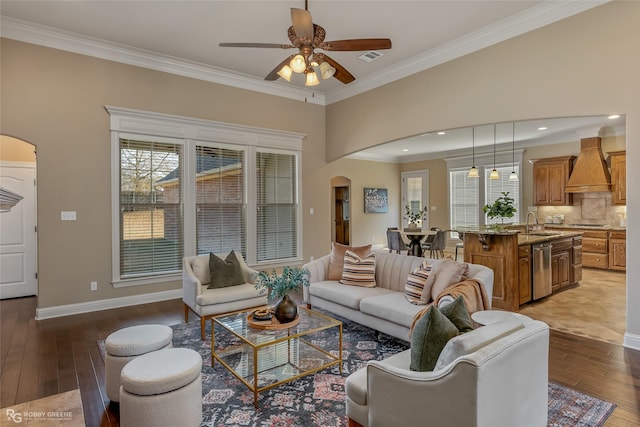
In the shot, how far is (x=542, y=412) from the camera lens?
1.89 metres

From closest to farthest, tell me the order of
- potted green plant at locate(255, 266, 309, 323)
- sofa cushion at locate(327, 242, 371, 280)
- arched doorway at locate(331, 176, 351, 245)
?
potted green plant at locate(255, 266, 309, 323), sofa cushion at locate(327, 242, 371, 280), arched doorway at locate(331, 176, 351, 245)

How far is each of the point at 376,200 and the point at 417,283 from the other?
7.49m

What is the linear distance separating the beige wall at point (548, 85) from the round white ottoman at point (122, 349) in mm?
4355

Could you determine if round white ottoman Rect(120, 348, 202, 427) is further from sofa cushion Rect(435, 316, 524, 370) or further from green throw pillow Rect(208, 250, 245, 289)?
green throw pillow Rect(208, 250, 245, 289)

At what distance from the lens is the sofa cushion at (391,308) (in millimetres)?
3088

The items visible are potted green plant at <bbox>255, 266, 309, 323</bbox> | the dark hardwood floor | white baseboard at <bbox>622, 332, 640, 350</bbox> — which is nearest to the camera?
the dark hardwood floor

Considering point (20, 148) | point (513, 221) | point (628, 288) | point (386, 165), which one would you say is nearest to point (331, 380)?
point (628, 288)

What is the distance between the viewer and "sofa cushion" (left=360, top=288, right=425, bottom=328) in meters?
3.09

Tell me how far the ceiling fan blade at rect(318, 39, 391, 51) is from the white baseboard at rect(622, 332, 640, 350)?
3654mm

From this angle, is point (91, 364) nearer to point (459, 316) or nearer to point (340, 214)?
point (459, 316)

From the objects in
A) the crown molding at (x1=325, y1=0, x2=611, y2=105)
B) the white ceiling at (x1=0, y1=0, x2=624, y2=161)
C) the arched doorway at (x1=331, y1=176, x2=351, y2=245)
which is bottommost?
the arched doorway at (x1=331, y1=176, x2=351, y2=245)

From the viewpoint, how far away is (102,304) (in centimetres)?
467

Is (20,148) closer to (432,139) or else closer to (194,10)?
(194,10)


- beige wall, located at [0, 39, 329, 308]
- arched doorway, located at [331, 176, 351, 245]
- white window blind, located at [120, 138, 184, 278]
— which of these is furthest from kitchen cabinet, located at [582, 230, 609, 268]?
beige wall, located at [0, 39, 329, 308]
